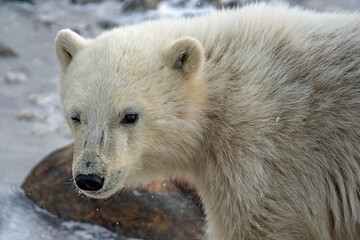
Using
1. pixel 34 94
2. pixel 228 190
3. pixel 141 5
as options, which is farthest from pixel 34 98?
pixel 228 190

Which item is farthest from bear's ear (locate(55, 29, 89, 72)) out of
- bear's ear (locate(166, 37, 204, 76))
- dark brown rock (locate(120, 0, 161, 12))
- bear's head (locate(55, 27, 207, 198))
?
dark brown rock (locate(120, 0, 161, 12))

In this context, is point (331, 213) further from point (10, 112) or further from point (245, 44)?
point (10, 112)

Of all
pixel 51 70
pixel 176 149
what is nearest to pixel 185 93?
pixel 176 149

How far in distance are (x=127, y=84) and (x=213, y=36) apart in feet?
2.86

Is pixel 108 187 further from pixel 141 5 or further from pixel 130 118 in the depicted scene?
pixel 141 5

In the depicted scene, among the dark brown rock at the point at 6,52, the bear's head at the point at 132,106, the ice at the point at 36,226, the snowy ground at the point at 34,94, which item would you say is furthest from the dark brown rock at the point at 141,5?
the bear's head at the point at 132,106

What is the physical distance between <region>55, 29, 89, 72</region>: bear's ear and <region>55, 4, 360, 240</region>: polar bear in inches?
10.4

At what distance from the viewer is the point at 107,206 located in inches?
237

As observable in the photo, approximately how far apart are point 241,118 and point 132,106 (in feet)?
2.74

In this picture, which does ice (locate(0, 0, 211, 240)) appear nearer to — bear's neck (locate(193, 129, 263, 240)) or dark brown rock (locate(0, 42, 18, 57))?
dark brown rock (locate(0, 42, 18, 57))

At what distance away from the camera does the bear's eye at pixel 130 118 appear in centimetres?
405

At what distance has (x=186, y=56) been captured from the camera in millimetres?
4172

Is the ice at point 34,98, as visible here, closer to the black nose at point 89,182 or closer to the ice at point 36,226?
the ice at point 36,226

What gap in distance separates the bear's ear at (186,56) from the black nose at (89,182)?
1.06m
